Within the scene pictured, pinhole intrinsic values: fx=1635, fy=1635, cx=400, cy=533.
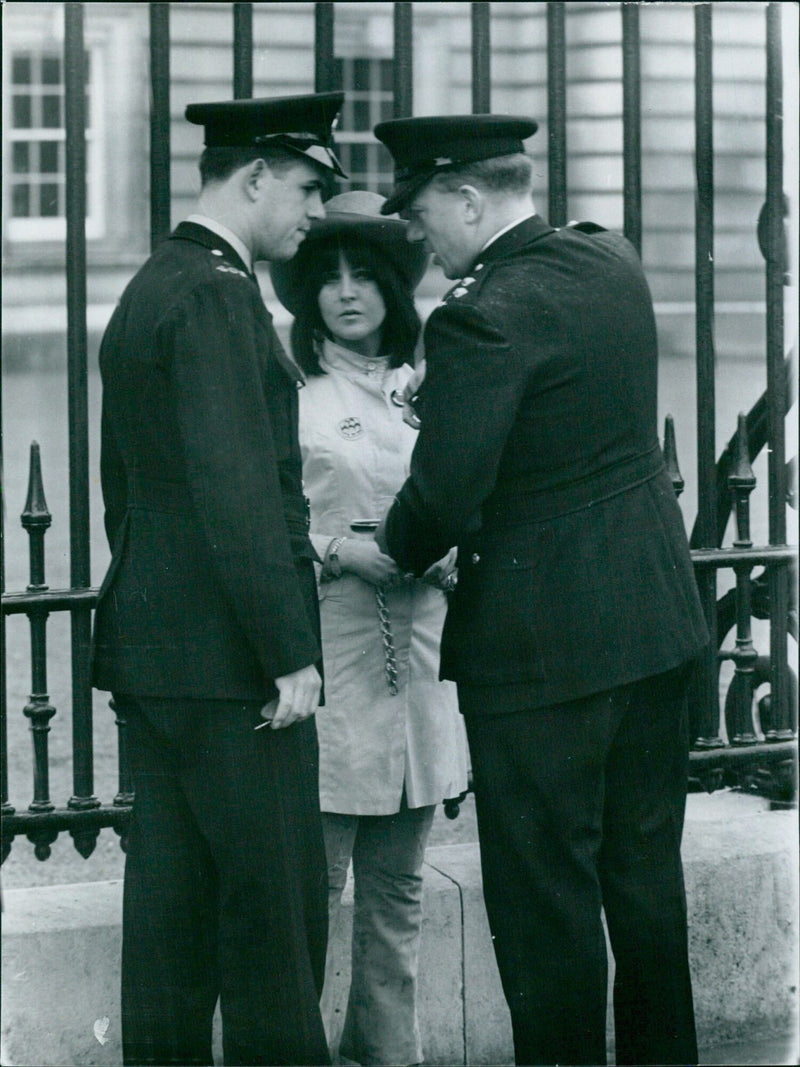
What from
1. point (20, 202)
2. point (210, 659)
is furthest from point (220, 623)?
point (20, 202)

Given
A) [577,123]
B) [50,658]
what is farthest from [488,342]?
[577,123]

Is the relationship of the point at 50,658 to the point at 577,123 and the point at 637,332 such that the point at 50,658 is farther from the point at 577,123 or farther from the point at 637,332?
the point at 577,123

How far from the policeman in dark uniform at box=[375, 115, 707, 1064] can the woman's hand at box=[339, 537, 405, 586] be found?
24cm

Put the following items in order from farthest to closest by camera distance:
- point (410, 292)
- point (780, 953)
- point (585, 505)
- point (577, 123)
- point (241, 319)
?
point (577, 123) < point (780, 953) < point (410, 292) < point (585, 505) < point (241, 319)

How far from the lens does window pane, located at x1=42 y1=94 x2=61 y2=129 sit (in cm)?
1705

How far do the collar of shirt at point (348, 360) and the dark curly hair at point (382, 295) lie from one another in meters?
0.02

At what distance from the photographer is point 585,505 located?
3059mm

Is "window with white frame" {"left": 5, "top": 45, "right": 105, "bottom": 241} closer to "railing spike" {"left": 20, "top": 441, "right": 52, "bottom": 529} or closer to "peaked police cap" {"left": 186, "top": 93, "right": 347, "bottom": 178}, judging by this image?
"railing spike" {"left": 20, "top": 441, "right": 52, "bottom": 529}

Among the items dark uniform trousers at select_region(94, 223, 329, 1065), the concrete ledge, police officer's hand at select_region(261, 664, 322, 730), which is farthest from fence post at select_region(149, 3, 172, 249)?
the concrete ledge

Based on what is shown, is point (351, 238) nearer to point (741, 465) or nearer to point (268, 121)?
point (268, 121)

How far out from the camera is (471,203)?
3.12 m

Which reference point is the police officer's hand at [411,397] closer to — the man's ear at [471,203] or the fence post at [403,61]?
the man's ear at [471,203]

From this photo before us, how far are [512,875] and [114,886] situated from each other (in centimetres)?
106

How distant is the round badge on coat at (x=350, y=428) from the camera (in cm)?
349
